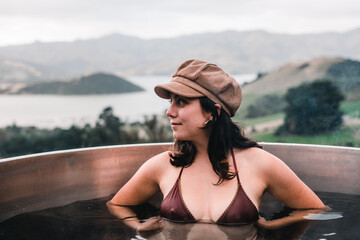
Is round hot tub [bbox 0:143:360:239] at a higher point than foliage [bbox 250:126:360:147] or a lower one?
higher

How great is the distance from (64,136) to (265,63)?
3708 mm

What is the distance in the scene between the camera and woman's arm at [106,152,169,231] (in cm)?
183

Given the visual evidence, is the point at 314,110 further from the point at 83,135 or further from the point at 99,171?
the point at 99,171

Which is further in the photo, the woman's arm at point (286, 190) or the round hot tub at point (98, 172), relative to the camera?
the round hot tub at point (98, 172)

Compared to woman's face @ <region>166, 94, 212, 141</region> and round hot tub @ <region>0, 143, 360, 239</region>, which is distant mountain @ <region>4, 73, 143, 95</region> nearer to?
round hot tub @ <region>0, 143, 360, 239</region>

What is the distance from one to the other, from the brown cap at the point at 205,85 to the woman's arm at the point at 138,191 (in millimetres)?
345

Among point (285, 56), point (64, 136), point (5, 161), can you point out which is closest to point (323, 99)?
point (285, 56)

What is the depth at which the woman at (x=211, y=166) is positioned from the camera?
1621 mm

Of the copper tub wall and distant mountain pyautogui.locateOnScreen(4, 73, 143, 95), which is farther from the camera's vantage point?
distant mountain pyautogui.locateOnScreen(4, 73, 143, 95)

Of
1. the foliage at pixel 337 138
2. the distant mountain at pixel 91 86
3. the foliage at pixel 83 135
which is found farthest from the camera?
the distant mountain at pixel 91 86

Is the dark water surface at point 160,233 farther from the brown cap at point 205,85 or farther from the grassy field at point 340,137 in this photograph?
the grassy field at point 340,137

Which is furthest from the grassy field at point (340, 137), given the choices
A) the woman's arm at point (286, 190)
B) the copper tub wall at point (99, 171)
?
the woman's arm at point (286, 190)

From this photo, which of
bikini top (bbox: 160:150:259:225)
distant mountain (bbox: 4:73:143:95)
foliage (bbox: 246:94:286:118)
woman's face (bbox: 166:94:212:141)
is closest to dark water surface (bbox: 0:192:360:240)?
bikini top (bbox: 160:150:259:225)

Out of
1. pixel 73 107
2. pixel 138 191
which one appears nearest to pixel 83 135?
pixel 73 107
